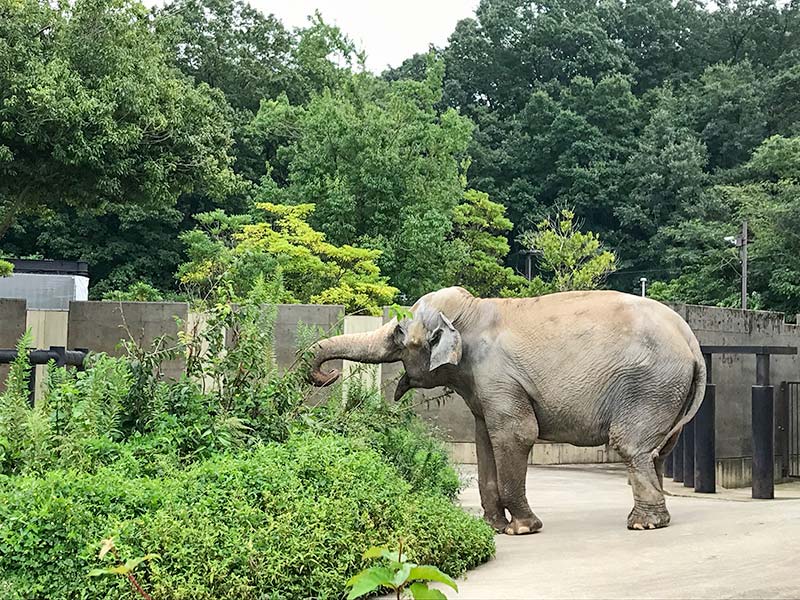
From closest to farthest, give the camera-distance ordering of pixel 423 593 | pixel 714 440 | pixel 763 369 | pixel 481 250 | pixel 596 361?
pixel 423 593, pixel 596 361, pixel 763 369, pixel 714 440, pixel 481 250

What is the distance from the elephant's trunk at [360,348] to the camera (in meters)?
8.08

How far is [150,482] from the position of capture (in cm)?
574

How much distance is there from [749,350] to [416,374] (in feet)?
16.8

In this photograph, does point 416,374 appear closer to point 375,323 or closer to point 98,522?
point 98,522

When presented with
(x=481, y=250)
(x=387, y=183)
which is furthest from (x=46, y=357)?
(x=481, y=250)

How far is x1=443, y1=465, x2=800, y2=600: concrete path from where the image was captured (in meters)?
5.49

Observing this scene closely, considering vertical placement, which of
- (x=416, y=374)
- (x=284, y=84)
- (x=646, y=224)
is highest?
(x=284, y=84)

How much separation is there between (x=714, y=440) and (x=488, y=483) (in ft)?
16.6

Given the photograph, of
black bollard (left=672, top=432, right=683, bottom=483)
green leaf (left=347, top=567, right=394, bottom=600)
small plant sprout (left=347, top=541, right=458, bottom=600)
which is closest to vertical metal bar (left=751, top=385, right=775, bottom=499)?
black bollard (left=672, top=432, right=683, bottom=483)

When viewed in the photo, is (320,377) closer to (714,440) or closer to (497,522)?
(497,522)

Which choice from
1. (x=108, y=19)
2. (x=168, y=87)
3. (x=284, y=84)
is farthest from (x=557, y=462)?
(x=284, y=84)

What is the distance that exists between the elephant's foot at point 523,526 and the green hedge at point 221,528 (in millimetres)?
1458

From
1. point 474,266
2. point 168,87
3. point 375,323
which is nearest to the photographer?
point 375,323

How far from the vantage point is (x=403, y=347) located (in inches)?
320
